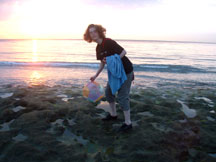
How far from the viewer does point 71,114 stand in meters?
4.53

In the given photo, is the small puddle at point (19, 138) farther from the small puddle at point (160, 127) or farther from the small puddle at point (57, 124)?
the small puddle at point (160, 127)

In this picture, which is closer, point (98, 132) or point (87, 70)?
point (98, 132)

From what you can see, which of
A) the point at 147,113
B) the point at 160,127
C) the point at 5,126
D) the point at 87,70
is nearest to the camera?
the point at 5,126

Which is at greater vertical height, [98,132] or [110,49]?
[110,49]

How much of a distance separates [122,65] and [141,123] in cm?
152

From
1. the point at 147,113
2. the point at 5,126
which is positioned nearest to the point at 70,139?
the point at 5,126

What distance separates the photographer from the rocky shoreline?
115 inches

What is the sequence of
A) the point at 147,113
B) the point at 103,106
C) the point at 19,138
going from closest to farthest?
the point at 19,138, the point at 147,113, the point at 103,106

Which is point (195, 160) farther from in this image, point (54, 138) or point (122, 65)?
point (54, 138)

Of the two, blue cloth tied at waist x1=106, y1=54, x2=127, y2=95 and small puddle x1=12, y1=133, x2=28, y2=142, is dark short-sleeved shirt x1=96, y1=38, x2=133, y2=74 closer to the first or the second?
blue cloth tied at waist x1=106, y1=54, x2=127, y2=95

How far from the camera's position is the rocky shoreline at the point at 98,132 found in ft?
9.62

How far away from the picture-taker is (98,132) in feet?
12.1

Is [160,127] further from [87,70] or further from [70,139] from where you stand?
[87,70]

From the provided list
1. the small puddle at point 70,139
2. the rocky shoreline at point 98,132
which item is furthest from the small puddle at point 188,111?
the small puddle at point 70,139
